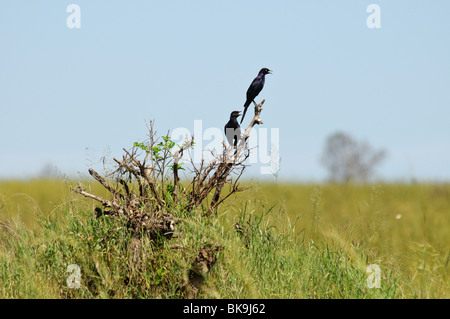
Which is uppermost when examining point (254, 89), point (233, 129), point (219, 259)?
point (254, 89)

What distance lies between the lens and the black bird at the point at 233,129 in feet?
23.6

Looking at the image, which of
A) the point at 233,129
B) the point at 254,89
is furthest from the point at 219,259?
the point at 254,89

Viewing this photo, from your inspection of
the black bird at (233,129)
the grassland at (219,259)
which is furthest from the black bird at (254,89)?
the grassland at (219,259)

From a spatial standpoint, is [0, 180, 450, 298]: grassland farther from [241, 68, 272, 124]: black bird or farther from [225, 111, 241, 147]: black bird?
[241, 68, 272, 124]: black bird

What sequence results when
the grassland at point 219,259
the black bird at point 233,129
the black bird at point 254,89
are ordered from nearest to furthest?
the grassland at point 219,259, the black bird at point 233,129, the black bird at point 254,89

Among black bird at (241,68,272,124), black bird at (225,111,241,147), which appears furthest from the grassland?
black bird at (241,68,272,124)

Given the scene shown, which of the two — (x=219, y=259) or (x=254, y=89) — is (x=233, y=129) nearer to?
(x=254, y=89)

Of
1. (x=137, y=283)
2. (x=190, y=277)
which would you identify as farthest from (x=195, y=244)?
(x=137, y=283)

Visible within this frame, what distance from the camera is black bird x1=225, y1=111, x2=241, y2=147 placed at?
23.6 feet

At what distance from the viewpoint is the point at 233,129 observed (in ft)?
24.0

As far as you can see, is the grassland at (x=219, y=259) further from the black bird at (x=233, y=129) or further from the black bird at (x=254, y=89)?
the black bird at (x=254, y=89)

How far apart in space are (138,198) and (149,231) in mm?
486

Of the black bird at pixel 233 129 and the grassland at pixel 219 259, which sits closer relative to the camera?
the grassland at pixel 219 259

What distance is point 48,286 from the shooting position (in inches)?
215
